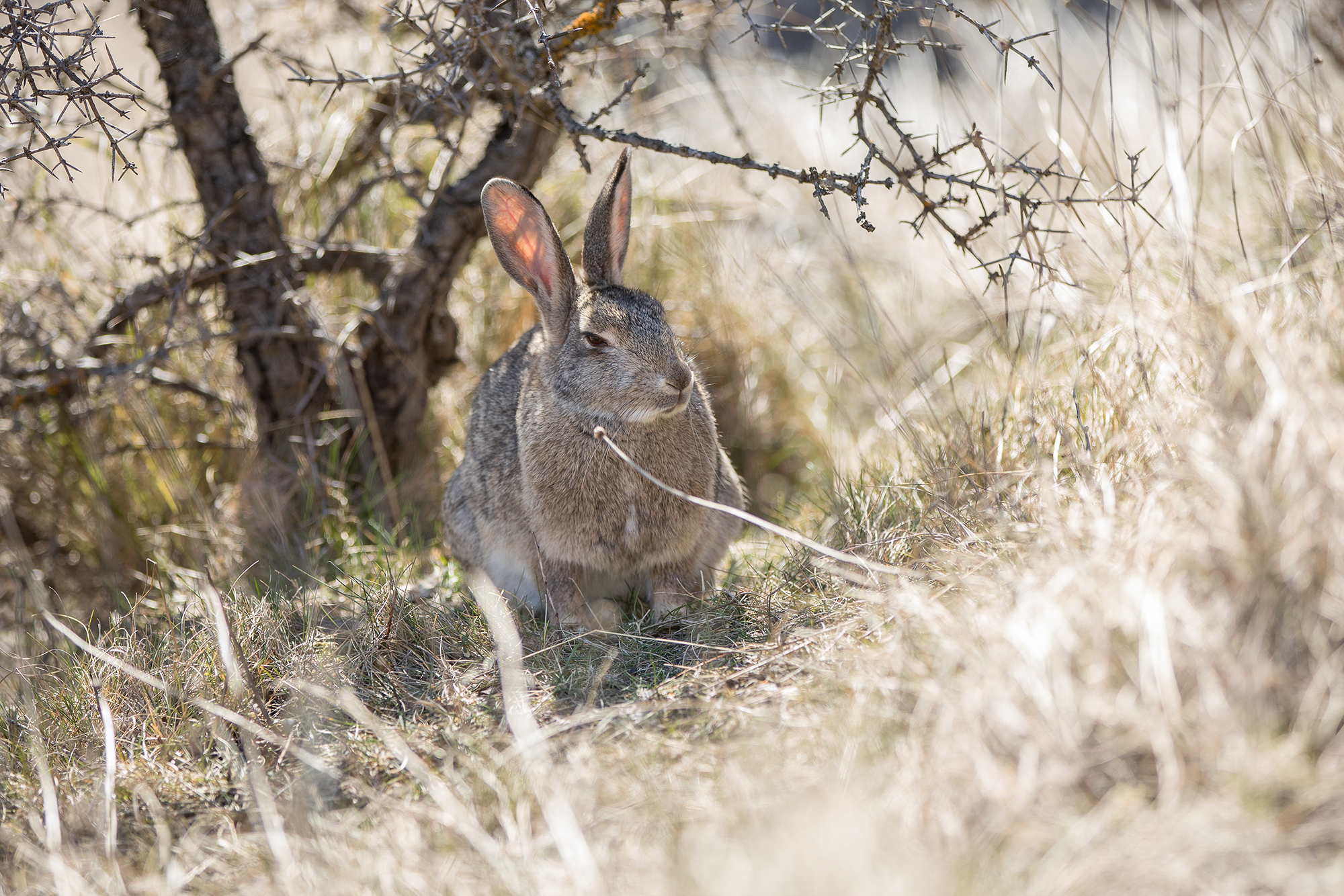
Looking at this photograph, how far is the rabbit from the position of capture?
346 cm

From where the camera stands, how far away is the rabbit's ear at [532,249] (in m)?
3.54

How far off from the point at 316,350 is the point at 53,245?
1538mm

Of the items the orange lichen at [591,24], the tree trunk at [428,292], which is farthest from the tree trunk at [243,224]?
the orange lichen at [591,24]

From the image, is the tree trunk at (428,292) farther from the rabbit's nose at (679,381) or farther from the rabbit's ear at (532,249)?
the rabbit's nose at (679,381)

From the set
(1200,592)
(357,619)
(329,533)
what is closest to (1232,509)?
(1200,592)

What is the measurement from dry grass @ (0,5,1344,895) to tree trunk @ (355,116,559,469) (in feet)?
2.02

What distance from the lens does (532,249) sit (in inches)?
144

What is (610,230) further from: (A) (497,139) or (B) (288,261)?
(B) (288,261)

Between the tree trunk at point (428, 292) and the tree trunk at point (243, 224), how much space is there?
280mm

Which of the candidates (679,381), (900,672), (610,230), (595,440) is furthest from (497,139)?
(900,672)

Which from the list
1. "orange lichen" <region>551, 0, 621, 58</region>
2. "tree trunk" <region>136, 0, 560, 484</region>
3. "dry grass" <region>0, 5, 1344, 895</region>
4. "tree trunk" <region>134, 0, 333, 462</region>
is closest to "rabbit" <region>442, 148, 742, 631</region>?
"dry grass" <region>0, 5, 1344, 895</region>

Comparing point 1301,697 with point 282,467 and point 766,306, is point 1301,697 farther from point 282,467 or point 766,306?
point 766,306

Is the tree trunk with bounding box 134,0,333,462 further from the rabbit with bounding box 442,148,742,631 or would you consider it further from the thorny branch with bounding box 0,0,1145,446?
the rabbit with bounding box 442,148,742,631

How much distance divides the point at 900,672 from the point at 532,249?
6.67 ft
